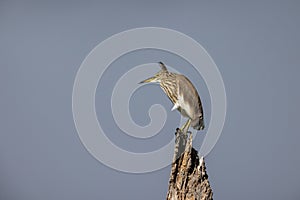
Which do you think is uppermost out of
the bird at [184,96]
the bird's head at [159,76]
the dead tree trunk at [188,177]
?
the bird's head at [159,76]

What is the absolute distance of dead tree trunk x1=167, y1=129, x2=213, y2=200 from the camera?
6.55ft

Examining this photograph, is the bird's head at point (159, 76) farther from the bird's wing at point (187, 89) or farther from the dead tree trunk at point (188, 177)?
the dead tree trunk at point (188, 177)

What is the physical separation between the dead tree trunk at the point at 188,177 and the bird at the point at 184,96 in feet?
0.43

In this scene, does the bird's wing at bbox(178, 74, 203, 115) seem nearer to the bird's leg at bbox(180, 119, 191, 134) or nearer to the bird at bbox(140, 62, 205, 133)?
the bird at bbox(140, 62, 205, 133)

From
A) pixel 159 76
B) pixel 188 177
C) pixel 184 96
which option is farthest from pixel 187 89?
pixel 188 177

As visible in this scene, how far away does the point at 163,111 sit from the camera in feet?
7.54

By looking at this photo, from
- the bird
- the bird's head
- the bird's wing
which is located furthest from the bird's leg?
the bird's head

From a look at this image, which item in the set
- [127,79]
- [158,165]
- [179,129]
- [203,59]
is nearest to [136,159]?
[158,165]

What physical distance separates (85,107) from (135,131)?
0.27 metres

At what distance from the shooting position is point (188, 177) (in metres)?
2.01

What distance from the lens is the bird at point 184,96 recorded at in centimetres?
210

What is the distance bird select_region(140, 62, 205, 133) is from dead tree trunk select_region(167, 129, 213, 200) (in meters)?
0.13

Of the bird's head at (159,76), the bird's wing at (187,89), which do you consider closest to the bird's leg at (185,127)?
the bird's wing at (187,89)

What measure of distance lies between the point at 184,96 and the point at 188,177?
1.26 ft
